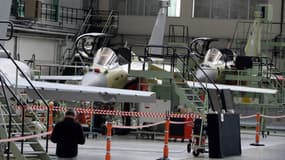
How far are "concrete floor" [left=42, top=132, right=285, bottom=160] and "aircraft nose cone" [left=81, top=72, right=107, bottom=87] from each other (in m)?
1.98

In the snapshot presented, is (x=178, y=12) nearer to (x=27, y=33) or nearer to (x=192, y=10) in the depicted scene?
(x=192, y=10)

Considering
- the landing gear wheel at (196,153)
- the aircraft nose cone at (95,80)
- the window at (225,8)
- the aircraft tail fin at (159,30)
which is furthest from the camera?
the window at (225,8)

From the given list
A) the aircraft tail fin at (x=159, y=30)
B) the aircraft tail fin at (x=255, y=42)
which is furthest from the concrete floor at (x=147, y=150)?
the aircraft tail fin at (x=255, y=42)

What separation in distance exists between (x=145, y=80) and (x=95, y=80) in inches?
75.4

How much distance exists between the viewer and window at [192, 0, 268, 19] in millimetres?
45156

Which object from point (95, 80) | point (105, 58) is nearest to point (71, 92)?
point (95, 80)

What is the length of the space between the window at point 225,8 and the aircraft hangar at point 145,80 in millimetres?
64

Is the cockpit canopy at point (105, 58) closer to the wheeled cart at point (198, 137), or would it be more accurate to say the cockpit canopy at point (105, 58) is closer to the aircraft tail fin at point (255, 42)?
the wheeled cart at point (198, 137)

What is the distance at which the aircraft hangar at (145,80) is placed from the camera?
1880cm

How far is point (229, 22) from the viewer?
44750 mm

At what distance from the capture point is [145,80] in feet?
92.3

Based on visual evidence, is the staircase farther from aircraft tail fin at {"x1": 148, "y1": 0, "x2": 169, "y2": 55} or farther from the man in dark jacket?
aircraft tail fin at {"x1": 148, "y1": 0, "x2": 169, "y2": 55}

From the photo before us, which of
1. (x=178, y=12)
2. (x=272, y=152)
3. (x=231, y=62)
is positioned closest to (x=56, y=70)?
(x=178, y=12)

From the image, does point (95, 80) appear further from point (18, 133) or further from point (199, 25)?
point (199, 25)
